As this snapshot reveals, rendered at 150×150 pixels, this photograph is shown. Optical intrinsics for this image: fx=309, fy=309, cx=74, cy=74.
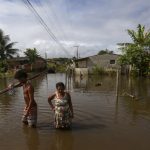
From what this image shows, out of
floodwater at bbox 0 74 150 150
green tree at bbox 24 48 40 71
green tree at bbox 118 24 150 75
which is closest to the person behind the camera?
floodwater at bbox 0 74 150 150

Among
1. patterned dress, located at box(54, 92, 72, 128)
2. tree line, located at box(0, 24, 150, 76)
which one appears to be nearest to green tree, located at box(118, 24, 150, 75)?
tree line, located at box(0, 24, 150, 76)

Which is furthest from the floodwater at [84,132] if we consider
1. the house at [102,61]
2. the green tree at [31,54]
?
the green tree at [31,54]

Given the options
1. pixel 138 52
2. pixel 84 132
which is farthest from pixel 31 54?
pixel 84 132

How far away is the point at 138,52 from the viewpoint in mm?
36938

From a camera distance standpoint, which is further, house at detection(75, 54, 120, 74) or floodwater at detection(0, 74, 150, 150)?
house at detection(75, 54, 120, 74)

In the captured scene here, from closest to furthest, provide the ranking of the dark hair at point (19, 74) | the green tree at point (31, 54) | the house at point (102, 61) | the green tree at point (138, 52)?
the dark hair at point (19, 74) < the green tree at point (138, 52) < the house at point (102, 61) < the green tree at point (31, 54)

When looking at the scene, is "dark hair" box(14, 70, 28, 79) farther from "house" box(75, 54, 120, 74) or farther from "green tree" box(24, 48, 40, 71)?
"green tree" box(24, 48, 40, 71)

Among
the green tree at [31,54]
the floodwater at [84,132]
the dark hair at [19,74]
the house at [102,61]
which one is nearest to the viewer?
the floodwater at [84,132]

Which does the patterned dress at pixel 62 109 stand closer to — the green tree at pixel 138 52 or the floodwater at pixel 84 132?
the floodwater at pixel 84 132

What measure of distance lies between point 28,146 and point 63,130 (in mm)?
1361

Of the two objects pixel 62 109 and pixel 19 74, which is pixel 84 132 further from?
pixel 19 74

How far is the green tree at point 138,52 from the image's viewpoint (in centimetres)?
3700

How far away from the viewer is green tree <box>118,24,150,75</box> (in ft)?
121

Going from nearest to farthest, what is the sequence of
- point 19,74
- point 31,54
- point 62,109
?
point 19,74 → point 62,109 → point 31,54
